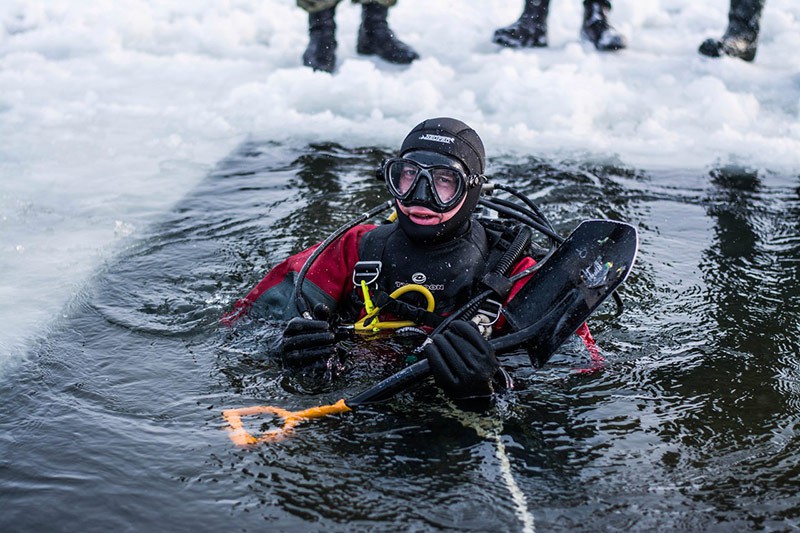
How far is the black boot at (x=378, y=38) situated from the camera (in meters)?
8.99

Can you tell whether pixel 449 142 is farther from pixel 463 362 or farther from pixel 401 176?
pixel 463 362

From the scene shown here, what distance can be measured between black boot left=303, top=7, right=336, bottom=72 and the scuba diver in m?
4.83

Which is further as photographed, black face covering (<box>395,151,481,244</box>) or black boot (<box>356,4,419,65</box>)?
black boot (<box>356,4,419,65</box>)

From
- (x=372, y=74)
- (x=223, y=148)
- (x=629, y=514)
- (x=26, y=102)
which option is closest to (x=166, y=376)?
(x=629, y=514)

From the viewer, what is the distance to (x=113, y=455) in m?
3.11

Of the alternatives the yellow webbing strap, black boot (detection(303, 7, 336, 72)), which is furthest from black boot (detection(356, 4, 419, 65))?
the yellow webbing strap

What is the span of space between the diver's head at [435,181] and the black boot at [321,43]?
4977 millimetres

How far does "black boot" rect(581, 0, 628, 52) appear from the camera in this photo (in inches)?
366

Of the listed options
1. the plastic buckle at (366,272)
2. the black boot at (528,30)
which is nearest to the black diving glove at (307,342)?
the plastic buckle at (366,272)

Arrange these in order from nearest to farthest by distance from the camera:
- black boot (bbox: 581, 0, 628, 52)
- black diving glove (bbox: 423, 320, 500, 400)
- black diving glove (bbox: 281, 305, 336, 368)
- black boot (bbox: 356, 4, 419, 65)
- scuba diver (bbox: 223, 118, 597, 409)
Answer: black diving glove (bbox: 423, 320, 500, 400), black diving glove (bbox: 281, 305, 336, 368), scuba diver (bbox: 223, 118, 597, 409), black boot (bbox: 356, 4, 419, 65), black boot (bbox: 581, 0, 628, 52)

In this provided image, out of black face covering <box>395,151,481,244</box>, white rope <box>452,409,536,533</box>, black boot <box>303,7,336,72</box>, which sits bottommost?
white rope <box>452,409,536,533</box>

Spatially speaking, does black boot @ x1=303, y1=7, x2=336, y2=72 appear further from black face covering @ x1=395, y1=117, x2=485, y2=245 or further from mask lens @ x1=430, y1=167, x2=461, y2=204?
mask lens @ x1=430, y1=167, x2=461, y2=204

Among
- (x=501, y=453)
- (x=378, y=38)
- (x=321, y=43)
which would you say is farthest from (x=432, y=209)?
(x=378, y=38)

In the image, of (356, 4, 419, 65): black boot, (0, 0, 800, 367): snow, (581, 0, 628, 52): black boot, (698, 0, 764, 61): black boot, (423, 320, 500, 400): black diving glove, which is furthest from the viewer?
(581, 0, 628, 52): black boot
